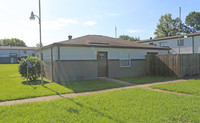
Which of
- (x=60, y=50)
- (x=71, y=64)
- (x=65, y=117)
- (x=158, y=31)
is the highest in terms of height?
(x=158, y=31)

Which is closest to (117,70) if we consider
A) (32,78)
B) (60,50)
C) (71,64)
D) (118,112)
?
(71,64)

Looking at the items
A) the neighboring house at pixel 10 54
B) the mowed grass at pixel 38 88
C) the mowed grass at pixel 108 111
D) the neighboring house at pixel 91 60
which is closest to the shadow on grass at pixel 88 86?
the mowed grass at pixel 38 88

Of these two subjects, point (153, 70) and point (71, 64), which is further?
point (153, 70)

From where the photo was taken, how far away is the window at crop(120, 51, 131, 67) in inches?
513

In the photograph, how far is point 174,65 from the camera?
11750 mm

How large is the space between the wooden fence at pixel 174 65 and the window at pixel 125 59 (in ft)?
6.80

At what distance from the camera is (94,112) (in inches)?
170

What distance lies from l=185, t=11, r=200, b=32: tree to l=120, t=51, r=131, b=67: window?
147 ft

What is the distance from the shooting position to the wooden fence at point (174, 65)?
11.6 m

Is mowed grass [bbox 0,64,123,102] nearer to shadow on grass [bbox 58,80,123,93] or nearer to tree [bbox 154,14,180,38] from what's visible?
shadow on grass [bbox 58,80,123,93]

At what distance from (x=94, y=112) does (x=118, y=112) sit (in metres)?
0.71

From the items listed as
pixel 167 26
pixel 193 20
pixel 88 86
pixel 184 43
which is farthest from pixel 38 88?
pixel 193 20

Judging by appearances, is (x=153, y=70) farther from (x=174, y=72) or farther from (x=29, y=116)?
(x=29, y=116)

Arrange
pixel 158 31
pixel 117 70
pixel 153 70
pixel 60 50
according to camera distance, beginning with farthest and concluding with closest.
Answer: pixel 158 31 < pixel 153 70 < pixel 117 70 < pixel 60 50
